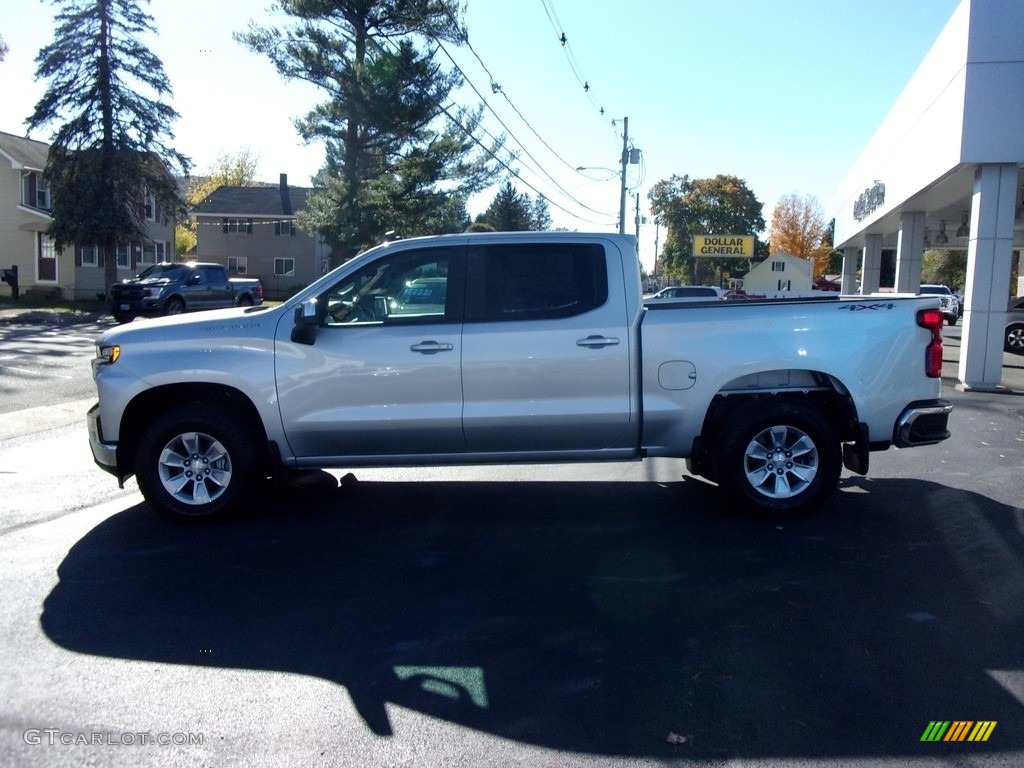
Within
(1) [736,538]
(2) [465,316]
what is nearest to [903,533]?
(1) [736,538]

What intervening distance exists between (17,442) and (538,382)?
6.54 meters

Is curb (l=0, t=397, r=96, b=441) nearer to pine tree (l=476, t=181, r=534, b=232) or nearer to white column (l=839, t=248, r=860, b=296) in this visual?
white column (l=839, t=248, r=860, b=296)

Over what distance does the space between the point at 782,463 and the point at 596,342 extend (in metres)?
1.67

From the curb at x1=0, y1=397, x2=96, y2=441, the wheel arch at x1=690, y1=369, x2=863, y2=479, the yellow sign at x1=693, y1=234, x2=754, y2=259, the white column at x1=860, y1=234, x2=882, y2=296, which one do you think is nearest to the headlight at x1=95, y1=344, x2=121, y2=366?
the curb at x1=0, y1=397, x2=96, y2=441

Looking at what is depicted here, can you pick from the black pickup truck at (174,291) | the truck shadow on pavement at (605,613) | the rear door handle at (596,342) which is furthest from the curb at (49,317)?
the rear door handle at (596,342)

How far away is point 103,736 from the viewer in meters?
3.88

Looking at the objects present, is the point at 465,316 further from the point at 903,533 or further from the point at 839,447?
the point at 903,533

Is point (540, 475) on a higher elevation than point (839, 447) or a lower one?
lower

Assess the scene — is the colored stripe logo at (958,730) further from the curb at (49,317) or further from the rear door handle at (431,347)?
the curb at (49,317)

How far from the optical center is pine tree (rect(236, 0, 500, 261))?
3353cm

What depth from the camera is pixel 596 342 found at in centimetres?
684

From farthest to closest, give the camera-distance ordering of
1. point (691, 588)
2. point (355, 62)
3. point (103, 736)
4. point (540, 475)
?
point (355, 62) < point (540, 475) < point (691, 588) < point (103, 736)

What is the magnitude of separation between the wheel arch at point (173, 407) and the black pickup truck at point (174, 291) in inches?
864

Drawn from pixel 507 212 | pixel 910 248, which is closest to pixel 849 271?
pixel 910 248
